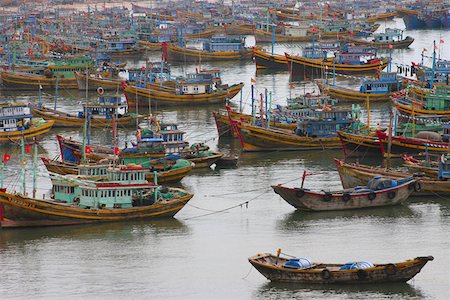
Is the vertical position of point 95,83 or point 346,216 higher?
point 95,83

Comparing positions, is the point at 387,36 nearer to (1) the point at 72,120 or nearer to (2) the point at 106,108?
(2) the point at 106,108

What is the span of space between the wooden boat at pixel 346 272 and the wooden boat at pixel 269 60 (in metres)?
65.4

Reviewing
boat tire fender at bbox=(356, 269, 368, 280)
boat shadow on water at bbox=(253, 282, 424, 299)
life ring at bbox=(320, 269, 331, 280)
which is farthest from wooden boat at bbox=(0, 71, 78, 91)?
boat tire fender at bbox=(356, 269, 368, 280)

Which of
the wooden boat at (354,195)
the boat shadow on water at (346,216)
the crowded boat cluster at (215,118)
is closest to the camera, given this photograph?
the crowded boat cluster at (215,118)

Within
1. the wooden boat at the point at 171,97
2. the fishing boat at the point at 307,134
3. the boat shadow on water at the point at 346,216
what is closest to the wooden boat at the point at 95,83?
the wooden boat at the point at 171,97

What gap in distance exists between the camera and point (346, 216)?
186 feet

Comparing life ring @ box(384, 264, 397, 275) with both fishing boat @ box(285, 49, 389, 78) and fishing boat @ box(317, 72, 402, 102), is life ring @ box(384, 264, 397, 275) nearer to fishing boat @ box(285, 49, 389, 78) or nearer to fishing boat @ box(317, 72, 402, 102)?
fishing boat @ box(317, 72, 402, 102)

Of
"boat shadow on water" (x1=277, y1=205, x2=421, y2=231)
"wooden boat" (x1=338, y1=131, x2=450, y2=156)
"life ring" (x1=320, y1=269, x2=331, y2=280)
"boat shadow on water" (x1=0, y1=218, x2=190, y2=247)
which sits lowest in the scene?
"boat shadow on water" (x1=0, y1=218, x2=190, y2=247)

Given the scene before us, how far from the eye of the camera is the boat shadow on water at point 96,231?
5409 centimetres

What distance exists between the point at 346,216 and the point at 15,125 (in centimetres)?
2560

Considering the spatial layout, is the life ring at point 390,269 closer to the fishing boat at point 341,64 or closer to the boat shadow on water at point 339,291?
the boat shadow on water at point 339,291

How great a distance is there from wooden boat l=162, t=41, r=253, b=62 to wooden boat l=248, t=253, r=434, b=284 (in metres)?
73.9

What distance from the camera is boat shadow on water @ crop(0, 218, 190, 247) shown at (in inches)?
2130

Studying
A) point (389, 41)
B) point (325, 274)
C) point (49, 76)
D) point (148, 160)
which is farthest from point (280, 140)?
point (389, 41)
